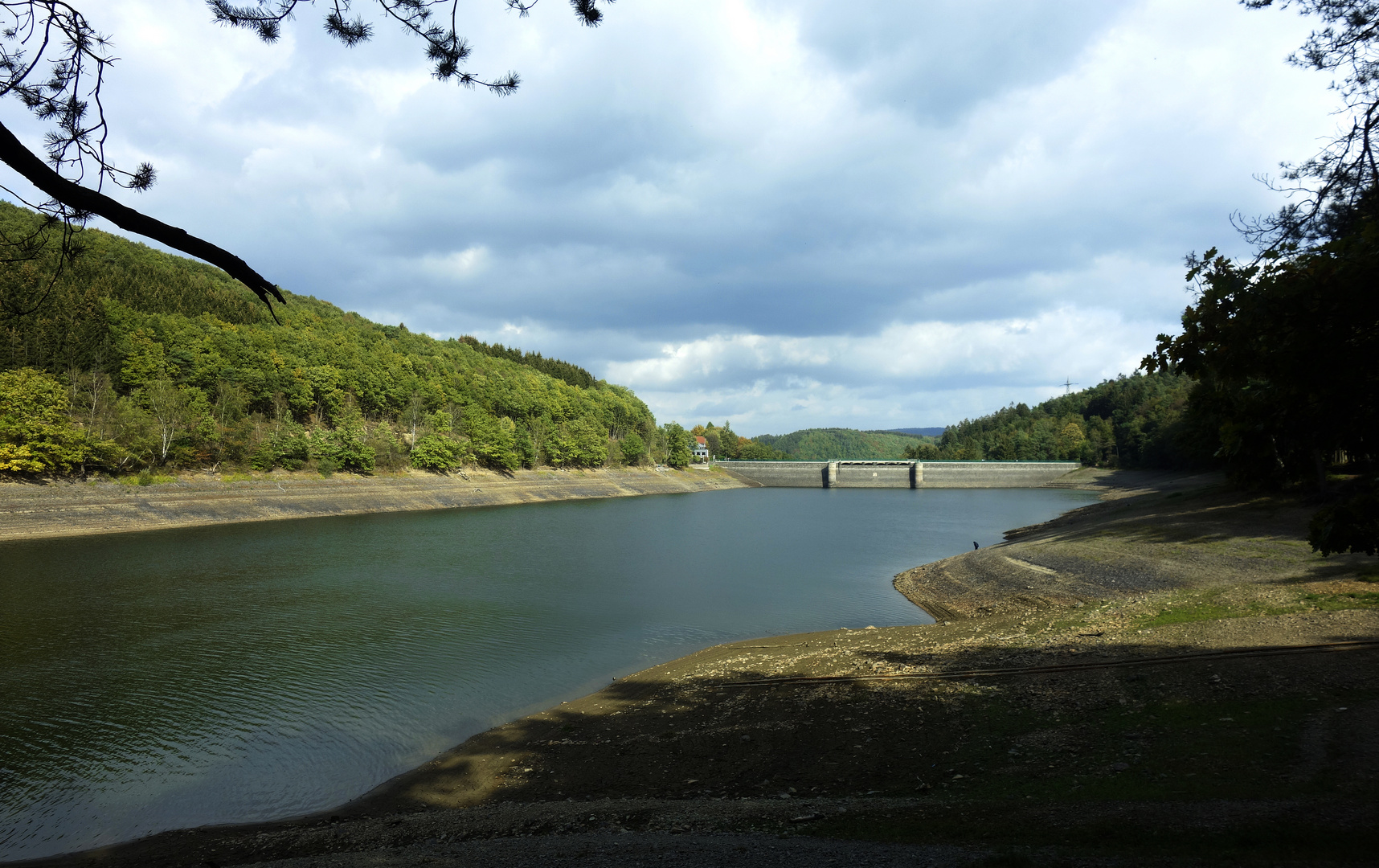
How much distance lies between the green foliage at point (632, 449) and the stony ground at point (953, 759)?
303 feet

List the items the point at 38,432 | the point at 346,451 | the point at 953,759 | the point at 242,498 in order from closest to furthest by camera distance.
Answer: the point at 953,759
the point at 38,432
the point at 242,498
the point at 346,451

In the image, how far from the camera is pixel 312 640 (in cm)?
1759

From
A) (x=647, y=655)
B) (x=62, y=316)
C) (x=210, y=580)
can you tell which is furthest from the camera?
(x=62, y=316)

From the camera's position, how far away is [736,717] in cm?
1091

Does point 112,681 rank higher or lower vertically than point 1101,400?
lower

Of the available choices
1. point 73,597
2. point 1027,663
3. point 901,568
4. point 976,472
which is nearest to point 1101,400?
point 976,472

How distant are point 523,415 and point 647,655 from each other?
8635 cm

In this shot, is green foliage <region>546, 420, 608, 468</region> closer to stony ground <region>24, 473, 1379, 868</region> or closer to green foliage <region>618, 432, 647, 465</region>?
green foliage <region>618, 432, 647, 465</region>

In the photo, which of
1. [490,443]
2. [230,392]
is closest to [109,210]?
[230,392]

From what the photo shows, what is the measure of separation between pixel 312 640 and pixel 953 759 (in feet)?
54.8

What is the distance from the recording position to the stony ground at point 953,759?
5453 millimetres

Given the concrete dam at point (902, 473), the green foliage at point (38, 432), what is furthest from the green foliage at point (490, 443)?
the concrete dam at point (902, 473)

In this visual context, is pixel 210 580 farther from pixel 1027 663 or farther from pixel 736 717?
pixel 1027 663

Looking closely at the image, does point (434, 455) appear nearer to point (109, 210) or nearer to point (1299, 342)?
point (109, 210)
